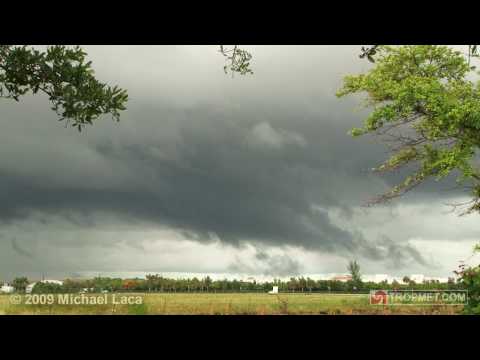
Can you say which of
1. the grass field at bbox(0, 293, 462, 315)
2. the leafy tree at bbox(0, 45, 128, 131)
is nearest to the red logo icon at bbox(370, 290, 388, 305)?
the grass field at bbox(0, 293, 462, 315)

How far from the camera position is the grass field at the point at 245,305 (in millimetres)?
10799

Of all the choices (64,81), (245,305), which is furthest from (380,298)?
(64,81)

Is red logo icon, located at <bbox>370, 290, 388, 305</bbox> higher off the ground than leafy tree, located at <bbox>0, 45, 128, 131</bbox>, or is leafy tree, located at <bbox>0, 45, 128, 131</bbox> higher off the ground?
leafy tree, located at <bbox>0, 45, 128, 131</bbox>

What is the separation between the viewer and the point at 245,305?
13.0m

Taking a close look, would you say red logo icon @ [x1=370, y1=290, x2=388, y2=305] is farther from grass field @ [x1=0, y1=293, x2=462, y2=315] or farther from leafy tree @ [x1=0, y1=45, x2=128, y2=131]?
leafy tree @ [x1=0, y1=45, x2=128, y2=131]

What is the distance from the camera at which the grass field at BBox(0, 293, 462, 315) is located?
1080cm

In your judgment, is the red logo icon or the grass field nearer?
the grass field

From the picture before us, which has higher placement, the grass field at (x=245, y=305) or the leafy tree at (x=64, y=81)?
the leafy tree at (x=64, y=81)

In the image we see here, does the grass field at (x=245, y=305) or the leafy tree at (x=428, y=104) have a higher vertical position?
the leafy tree at (x=428, y=104)

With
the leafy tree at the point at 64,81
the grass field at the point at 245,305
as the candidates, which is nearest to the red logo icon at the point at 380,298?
the grass field at the point at 245,305

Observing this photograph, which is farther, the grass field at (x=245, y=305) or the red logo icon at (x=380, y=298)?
the red logo icon at (x=380, y=298)

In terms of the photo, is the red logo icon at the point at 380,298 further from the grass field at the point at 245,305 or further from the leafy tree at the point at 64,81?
the leafy tree at the point at 64,81
